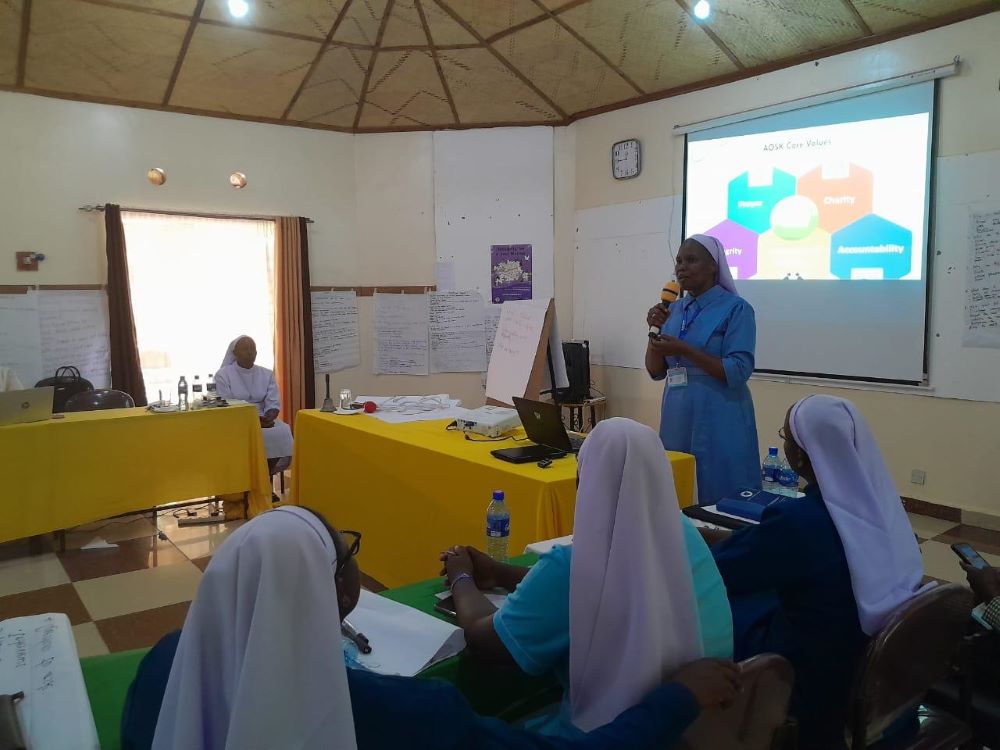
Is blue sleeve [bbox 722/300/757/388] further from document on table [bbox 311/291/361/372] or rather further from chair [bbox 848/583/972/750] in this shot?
document on table [bbox 311/291/361/372]

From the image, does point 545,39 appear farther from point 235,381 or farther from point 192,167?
point 235,381

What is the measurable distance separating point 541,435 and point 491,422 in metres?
0.38

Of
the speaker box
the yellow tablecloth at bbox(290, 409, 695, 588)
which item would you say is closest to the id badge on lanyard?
the yellow tablecloth at bbox(290, 409, 695, 588)

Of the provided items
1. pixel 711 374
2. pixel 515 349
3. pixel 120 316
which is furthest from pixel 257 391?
pixel 711 374

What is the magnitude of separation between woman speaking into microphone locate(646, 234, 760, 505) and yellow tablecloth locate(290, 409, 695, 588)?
18cm

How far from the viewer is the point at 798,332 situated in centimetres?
498

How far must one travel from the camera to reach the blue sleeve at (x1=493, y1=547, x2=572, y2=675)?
1.35 metres

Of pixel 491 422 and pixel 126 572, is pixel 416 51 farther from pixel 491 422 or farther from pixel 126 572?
pixel 126 572

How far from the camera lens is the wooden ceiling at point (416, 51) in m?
4.77

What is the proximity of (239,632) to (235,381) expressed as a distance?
4576 millimetres

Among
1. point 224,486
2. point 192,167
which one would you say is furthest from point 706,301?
point 192,167

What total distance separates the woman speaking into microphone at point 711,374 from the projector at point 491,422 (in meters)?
0.68

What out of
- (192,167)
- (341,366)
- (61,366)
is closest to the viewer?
(61,366)

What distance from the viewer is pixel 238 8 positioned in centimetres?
500
